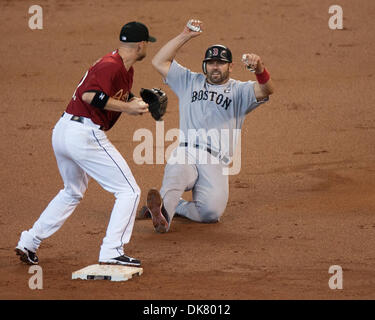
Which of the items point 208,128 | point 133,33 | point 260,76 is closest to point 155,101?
point 133,33

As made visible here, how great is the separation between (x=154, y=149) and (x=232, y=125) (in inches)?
113

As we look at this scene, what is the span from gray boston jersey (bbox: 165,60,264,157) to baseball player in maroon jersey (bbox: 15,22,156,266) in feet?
5.11

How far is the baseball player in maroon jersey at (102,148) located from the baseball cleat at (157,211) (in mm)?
827

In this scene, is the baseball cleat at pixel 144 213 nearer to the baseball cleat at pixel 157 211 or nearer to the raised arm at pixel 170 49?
the baseball cleat at pixel 157 211

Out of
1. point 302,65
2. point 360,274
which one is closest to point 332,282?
point 360,274

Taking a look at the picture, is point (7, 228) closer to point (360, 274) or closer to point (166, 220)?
point (166, 220)

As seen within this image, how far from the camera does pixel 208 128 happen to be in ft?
27.1

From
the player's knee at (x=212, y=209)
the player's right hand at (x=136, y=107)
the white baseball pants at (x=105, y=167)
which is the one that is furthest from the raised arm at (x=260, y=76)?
the white baseball pants at (x=105, y=167)

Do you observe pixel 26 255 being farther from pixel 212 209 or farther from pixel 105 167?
pixel 212 209

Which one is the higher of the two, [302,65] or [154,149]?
[302,65]

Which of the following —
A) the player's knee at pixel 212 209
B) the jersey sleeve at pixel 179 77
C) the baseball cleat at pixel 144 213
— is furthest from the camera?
the jersey sleeve at pixel 179 77

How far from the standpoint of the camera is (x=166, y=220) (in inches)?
307

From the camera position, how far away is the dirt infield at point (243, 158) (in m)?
6.59

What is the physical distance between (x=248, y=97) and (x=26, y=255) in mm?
2810
